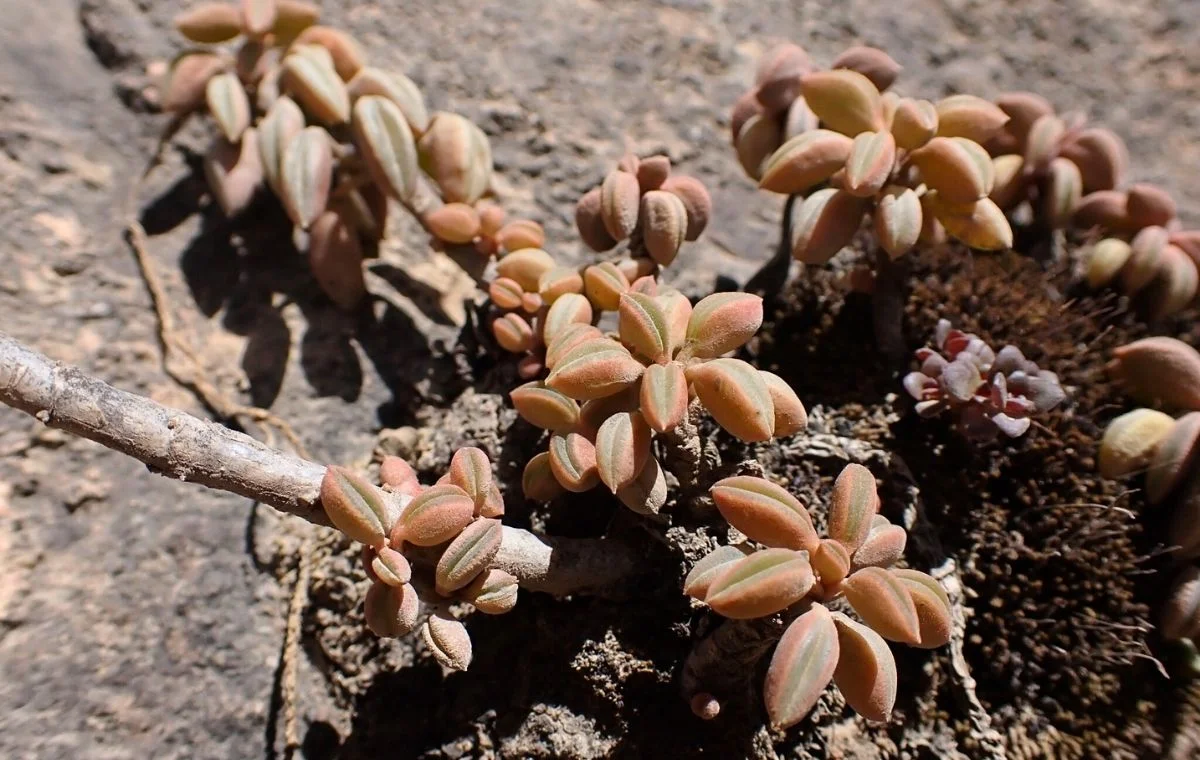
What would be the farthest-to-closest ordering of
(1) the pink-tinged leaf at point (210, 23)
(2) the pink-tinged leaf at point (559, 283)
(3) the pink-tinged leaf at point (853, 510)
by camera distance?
(1) the pink-tinged leaf at point (210, 23) < (2) the pink-tinged leaf at point (559, 283) < (3) the pink-tinged leaf at point (853, 510)

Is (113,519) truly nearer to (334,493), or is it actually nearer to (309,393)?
(309,393)

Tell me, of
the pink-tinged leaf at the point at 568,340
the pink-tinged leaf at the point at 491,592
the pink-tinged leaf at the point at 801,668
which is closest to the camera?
the pink-tinged leaf at the point at 801,668

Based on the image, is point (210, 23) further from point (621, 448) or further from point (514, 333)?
point (621, 448)

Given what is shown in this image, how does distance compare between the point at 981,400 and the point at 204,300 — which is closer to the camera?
the point at 981,400

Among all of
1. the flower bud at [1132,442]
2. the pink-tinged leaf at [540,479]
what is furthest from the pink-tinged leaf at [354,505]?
the flower bud at [1132,442]

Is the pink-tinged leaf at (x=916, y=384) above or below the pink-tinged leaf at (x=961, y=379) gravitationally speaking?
below

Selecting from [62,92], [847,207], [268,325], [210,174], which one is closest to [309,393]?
[268,325]

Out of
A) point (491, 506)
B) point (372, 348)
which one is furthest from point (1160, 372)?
point (372, 348)

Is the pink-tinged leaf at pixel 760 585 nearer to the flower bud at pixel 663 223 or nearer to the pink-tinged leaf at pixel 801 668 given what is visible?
the pink-tinged leaf at pixel 801 668
